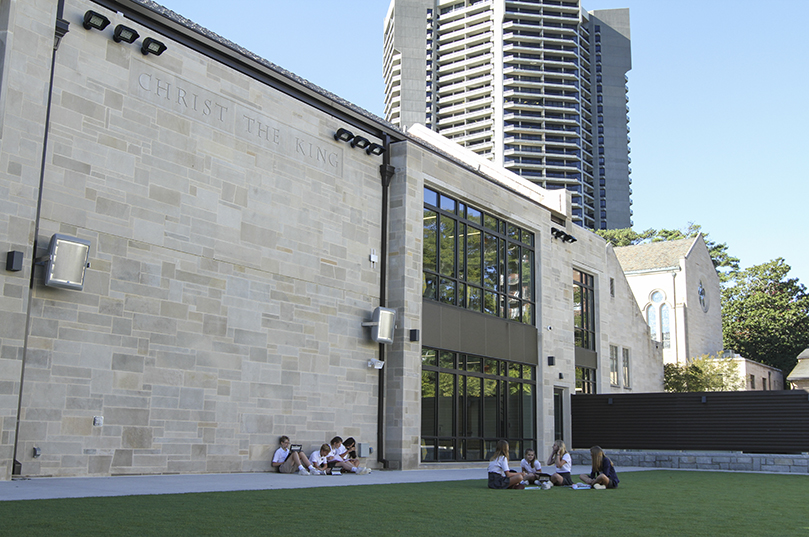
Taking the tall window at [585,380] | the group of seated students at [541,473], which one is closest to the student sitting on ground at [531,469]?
the group of seated students at [541,473]

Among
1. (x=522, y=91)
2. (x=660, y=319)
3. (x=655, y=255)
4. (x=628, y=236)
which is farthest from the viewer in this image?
(x=522, y=91)

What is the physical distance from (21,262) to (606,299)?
1001 inches

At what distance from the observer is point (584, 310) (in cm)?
3138

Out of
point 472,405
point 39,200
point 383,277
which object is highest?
point 383,277

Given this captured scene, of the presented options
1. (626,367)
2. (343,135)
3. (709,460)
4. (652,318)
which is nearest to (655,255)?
(652,318)

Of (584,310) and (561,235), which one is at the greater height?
(561,235)

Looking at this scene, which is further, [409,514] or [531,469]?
[531,469]

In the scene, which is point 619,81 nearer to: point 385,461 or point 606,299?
point 606,299

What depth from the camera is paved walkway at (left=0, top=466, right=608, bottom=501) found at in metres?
9.52

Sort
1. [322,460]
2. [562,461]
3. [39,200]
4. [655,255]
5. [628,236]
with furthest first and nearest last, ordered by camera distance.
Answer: [628,236] < [655,255] < [322,460] < [562,461] < [39,200]

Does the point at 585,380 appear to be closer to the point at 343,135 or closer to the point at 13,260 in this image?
the point at 343,135

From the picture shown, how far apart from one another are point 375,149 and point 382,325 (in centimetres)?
448

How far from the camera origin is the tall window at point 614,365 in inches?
1341

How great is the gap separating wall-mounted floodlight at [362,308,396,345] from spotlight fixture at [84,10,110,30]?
856 cm
